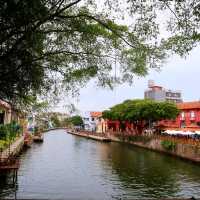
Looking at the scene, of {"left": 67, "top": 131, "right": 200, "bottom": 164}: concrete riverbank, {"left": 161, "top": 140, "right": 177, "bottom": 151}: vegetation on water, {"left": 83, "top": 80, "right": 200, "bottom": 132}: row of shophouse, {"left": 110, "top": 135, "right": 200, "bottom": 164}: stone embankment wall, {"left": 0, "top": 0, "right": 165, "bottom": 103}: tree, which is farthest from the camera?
{"left": 83, "top": 80, "right": 200, "bottom": 132}: row of shophouse

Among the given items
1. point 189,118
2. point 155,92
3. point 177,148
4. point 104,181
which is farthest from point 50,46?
point 155,92

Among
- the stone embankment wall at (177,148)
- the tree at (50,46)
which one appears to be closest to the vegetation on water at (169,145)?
the stone embankment wall at (177,148)

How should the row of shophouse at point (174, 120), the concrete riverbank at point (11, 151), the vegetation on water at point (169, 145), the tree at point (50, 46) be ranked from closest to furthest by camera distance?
the tree at point (50, 46), the concrete riverbank at point (11, 151), the vegetation on water at point (169, 145), the row of shophouse at point (174, 120)

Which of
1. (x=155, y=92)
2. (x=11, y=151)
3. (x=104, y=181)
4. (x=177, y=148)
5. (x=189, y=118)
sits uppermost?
(x=155, y=92)

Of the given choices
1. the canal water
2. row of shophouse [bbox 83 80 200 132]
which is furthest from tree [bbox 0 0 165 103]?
row of shophouse [bbox 83 80 200 132]

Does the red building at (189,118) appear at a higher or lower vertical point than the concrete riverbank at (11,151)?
higher

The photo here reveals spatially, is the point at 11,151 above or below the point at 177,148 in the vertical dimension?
above

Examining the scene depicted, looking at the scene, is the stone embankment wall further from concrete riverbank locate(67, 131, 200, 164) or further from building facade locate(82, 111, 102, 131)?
building facade locate(82, 111, 102, 131)

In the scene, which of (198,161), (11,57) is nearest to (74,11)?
(11,57)

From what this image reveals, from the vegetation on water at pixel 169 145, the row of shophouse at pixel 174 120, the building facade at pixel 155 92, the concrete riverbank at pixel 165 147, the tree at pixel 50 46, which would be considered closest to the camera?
the tree at pixel 50 46

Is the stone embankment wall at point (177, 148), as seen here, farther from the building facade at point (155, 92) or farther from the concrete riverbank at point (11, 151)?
the building facade at point (155, 92)

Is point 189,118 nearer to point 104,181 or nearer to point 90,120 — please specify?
point 104,181

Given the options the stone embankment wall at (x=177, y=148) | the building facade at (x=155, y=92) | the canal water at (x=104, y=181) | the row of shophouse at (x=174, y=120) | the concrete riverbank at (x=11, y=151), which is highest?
the building facade at (x=155, y=92)

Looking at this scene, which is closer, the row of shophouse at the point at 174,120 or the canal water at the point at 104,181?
the canal water at the point at 104,181
